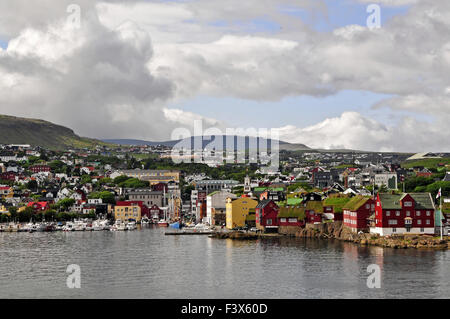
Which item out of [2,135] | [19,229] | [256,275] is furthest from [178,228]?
[2,135]

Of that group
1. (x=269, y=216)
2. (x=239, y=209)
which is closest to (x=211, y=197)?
(x=239, y=209)

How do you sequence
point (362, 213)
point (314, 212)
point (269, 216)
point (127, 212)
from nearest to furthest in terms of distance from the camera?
1. point (362, 213)
2. point (314, 212)
3. point (269, 216)
4. point (127, 212)

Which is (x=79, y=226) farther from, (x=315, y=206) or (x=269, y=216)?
(x=315, y=206)

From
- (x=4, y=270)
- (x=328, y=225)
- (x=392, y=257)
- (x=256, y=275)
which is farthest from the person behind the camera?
(x=328, y=225)

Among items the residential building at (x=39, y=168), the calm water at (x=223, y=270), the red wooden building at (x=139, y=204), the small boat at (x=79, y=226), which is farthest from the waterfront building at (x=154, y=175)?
the calm water at (x=223, y=270)

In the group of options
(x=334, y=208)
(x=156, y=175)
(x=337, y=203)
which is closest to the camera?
(x=334, y=208)

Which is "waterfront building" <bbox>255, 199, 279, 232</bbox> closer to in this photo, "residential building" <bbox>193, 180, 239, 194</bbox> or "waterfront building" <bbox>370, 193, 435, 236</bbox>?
"waterfront building" <bbox>370, 193, 435, 236</bbox>

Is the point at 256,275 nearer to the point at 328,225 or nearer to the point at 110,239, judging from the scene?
the point at 328,225
